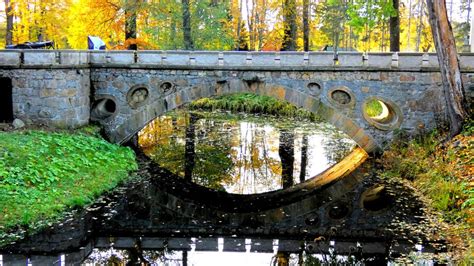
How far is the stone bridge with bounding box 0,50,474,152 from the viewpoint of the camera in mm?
16031

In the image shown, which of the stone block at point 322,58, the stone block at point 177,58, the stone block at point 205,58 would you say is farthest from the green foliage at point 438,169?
the stone block at point 177,58

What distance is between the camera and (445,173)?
1263 cm

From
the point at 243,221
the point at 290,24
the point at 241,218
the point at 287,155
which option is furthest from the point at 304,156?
the point at 290,24

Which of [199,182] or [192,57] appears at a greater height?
[192,57]

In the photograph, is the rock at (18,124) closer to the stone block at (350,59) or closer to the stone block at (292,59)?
the stone block at (292,59)

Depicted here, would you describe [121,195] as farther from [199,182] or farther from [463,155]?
[463,155]

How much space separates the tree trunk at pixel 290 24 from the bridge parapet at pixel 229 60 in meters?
10.4

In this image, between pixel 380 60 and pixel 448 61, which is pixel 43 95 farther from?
pixel 448 61

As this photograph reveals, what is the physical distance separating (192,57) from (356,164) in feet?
21.8

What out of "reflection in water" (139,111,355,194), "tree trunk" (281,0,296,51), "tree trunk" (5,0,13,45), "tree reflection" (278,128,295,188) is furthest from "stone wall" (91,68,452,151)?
"tree trunk" (5,0,13,45)

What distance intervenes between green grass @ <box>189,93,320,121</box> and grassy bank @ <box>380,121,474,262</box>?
1027cm

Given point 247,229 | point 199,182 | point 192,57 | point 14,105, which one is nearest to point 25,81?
point 14,105

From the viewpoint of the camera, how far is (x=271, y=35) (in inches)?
1348

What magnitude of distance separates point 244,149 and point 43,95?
7.85 m
